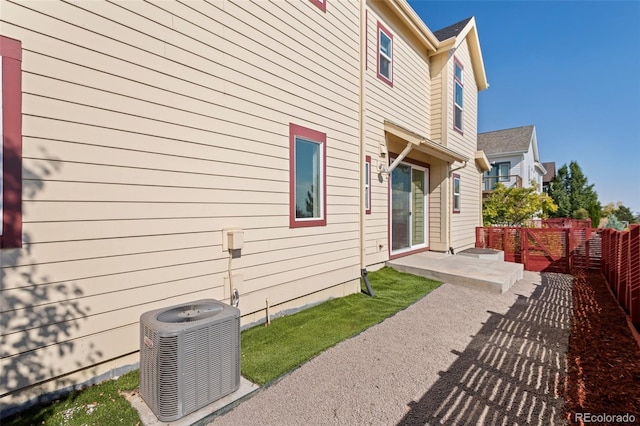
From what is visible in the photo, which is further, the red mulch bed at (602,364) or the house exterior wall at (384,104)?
the house exterior wall at (384,104)

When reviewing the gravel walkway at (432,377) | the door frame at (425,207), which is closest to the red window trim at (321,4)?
the door frame at (425,207)

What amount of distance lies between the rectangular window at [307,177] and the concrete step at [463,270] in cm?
313

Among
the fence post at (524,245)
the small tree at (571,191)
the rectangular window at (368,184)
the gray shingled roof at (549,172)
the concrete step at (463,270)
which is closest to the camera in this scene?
the concrete step at (463,270)

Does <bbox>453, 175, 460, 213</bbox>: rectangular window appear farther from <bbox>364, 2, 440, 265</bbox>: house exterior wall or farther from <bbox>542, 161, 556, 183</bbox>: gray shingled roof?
<bbox>542, 161, 556, 183</bbox>: gray shingled roof

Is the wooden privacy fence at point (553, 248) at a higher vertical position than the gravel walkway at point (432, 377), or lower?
higher

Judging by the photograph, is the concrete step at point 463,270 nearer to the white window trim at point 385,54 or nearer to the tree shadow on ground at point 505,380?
the tree shadow on ground at point 505,380

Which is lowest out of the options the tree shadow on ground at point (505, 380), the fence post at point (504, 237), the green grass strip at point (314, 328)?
the tree shadow on ground at point (505, 380)

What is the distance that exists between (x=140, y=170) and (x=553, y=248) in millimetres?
10588

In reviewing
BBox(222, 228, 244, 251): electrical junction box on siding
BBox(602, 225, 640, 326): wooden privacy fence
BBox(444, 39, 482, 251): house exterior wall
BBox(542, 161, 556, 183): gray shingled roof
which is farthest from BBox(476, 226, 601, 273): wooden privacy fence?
BBox(542, 161, 556, 183): gray shingled roof

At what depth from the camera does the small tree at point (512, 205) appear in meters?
13.5

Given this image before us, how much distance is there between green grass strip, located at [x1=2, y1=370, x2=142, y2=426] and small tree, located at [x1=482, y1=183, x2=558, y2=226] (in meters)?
15.6

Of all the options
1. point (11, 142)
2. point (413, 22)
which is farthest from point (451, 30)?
point (11, 142)

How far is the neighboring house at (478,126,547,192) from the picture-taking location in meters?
22.5

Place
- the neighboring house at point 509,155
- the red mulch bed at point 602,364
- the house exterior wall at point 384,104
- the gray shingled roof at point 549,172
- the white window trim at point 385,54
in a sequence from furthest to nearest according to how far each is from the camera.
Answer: the gray shingled roof at point 549,172
the neighboring house at point 509,155
the white window trim at point 385,54
the house exterior wall at point 384,104
the red mulch bed at point 602,364
